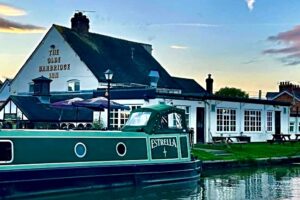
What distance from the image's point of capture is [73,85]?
3956 cm

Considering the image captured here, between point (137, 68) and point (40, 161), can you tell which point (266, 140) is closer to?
point (137, 68)

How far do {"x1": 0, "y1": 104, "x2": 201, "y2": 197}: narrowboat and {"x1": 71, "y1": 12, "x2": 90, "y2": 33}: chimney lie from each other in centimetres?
2216

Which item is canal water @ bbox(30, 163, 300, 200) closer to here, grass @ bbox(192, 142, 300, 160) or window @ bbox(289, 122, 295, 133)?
→ grass @ bbox(192, 142, 300, 160)

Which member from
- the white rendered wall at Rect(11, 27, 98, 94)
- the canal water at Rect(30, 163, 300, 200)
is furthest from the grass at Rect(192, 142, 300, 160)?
the white rendered wall at Rect(11, 27, 98, 94)

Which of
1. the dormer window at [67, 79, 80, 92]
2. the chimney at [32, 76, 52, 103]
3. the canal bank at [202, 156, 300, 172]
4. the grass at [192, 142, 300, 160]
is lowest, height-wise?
the canal bank at [202, 156, 300, 172]

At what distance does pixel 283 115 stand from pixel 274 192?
24699 mm

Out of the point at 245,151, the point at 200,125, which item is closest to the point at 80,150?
the point at 245,151

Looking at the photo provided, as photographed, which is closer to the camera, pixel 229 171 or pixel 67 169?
pixel 67 169

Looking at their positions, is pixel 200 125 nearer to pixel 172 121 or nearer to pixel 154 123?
pixel 172 121

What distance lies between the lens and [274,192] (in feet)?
64.2

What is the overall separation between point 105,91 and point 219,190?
15046mm

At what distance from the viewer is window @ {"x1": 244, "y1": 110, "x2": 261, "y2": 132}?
3906 centimetres

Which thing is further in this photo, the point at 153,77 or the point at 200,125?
the point at 153,77

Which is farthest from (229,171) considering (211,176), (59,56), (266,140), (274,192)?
(59,56)
